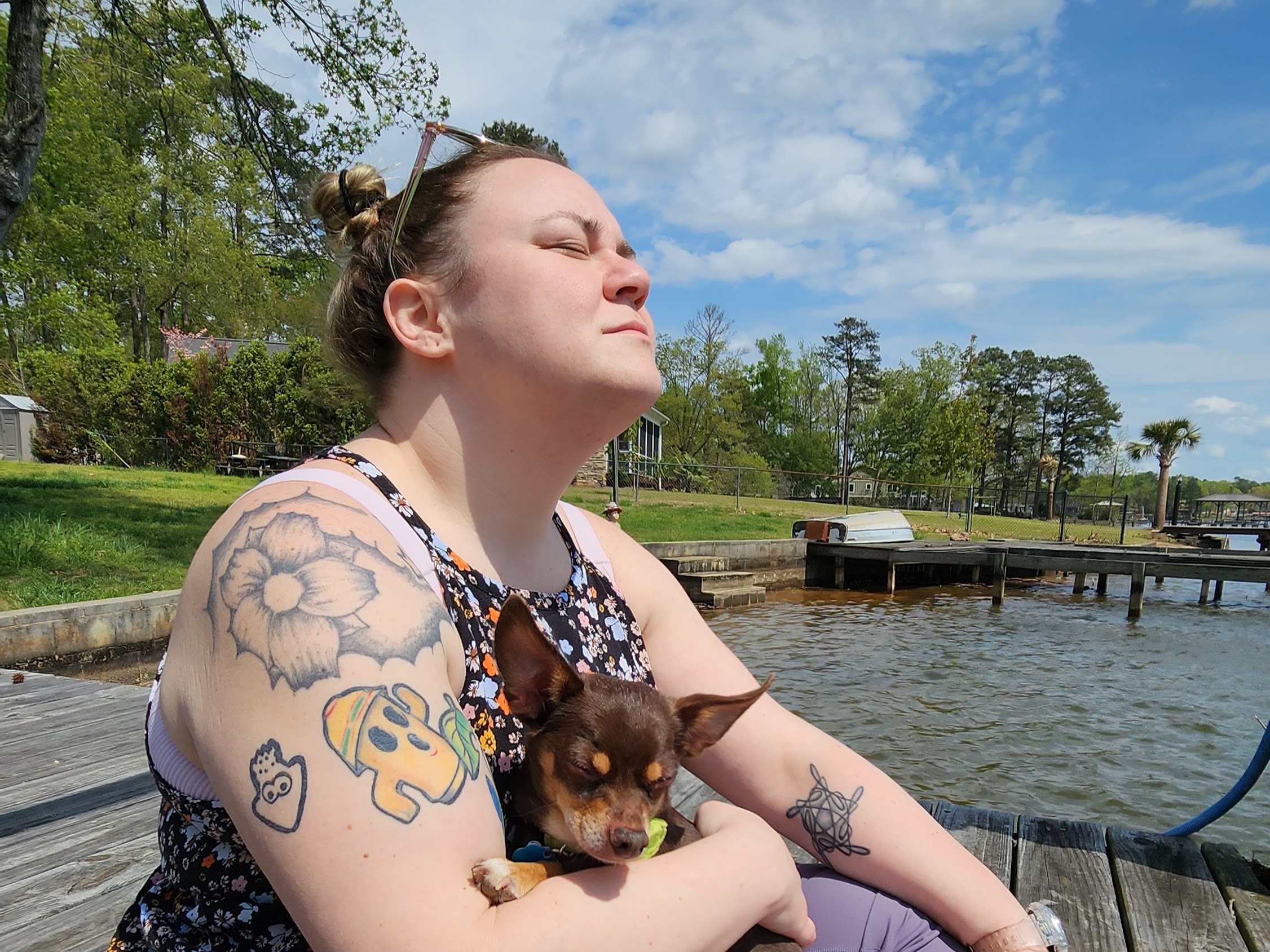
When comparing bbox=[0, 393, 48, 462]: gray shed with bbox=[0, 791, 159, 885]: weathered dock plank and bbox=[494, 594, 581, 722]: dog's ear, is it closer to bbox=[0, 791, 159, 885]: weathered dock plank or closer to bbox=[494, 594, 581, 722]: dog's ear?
bbox=[0, 791, 159, 885]: weathered dock plank

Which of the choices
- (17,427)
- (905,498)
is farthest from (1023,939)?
(905,498)

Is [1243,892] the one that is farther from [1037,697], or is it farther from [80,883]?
[1037,697]

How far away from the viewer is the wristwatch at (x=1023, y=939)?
5.41ft

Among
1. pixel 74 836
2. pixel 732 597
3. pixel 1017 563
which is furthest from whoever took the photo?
pixel 1017 563

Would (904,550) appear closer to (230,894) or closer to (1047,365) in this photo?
(230,894)

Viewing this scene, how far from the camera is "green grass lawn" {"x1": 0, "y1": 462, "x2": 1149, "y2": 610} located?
301 inches

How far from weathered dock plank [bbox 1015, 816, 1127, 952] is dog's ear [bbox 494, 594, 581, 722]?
1.69 m

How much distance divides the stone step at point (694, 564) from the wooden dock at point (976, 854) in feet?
45.8

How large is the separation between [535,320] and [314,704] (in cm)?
79

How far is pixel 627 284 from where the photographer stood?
5.27ft

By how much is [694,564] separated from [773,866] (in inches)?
639

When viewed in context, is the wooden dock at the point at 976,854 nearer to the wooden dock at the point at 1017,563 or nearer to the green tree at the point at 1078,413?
the wooden dock at the point at 1017,563

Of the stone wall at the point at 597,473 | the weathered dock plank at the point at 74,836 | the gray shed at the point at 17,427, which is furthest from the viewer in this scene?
the stone wall at the point at 597,473

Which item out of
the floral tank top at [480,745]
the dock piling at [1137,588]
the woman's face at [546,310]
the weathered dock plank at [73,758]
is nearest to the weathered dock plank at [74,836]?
the weathered dock plank at [73,758]
